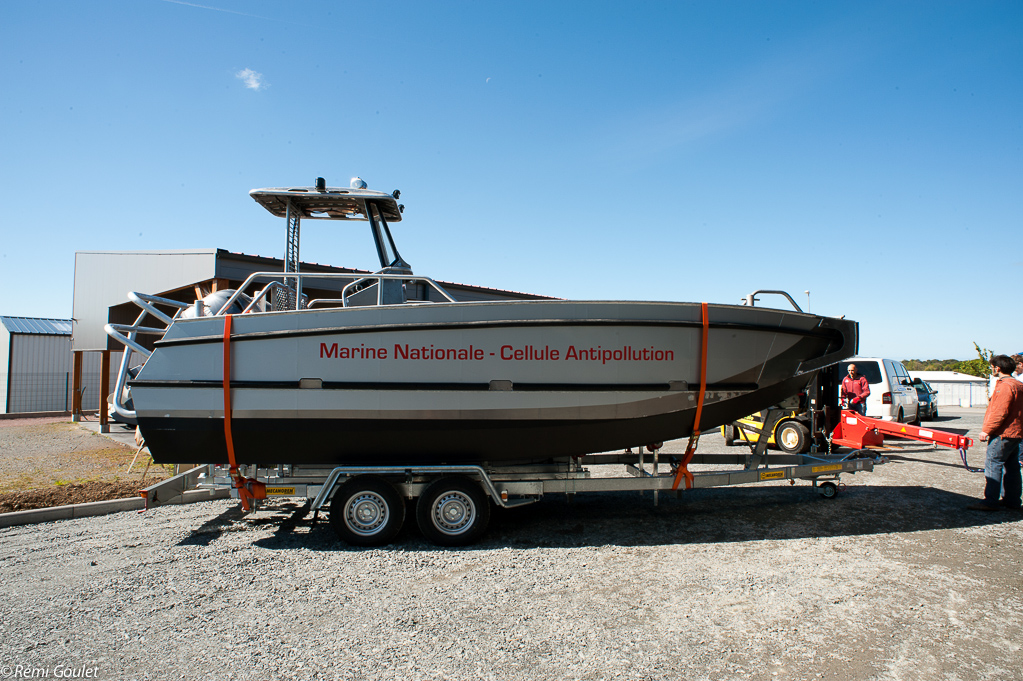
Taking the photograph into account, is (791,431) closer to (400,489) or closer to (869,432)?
(869,432)

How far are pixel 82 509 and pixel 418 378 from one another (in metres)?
3.75

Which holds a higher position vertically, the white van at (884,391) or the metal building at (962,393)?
the white van at (884,391)

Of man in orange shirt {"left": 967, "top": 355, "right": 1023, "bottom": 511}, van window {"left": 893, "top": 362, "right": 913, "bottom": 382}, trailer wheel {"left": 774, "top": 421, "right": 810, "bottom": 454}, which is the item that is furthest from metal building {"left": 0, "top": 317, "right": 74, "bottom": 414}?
van window {"left": 893, "top": 362, "right": 913, "bottom": 382}

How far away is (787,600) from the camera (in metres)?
3.45

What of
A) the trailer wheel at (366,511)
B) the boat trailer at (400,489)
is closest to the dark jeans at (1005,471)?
the boat trailer at (400,489)

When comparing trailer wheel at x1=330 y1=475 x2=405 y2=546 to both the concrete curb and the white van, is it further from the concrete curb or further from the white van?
the white van

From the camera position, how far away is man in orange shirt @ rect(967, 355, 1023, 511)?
538 centimetres

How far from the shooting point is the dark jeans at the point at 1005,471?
5.43 metres

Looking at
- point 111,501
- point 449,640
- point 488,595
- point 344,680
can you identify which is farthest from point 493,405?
point 111,501

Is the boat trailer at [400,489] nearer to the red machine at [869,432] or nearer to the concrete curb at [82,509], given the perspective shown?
the concrete curb at [82,509]

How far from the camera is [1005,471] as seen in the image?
5.53 metres

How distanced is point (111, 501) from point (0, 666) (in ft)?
10.6

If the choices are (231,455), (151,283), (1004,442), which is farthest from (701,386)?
(151,283)

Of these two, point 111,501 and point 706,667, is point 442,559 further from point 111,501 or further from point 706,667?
point 111,501
